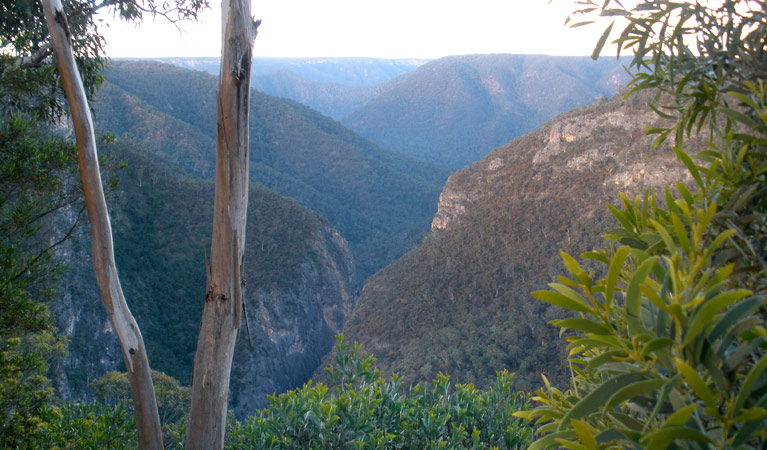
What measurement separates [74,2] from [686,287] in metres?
4.53

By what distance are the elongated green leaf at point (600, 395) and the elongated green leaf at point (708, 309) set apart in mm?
79

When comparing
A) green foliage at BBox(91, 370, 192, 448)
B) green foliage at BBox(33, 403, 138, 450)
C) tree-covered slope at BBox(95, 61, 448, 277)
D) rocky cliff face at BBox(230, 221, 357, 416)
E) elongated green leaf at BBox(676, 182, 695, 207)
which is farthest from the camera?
tree-covered slope at BBox(95, 61, 448, 277)

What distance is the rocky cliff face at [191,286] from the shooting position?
20047mm

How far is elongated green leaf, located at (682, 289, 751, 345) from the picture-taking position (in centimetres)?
47


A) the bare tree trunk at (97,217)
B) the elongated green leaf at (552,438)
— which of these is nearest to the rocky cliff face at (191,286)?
the bare tree trunk at (97,217)

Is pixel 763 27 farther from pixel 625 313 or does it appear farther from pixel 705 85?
pixel 625 313

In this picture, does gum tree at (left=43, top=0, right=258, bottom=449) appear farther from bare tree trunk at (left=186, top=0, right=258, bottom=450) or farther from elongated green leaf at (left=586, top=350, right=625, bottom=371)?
elongated green leaf at (left=586, top=350, right=625, bottom=371)

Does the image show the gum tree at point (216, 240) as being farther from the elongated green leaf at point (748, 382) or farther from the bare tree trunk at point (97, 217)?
the elongated green leaf at point (748, 382)

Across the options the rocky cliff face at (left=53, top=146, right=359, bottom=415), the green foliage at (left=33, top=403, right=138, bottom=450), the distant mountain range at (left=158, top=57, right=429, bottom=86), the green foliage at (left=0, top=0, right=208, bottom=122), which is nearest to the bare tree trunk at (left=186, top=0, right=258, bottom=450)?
the green foliage at (left=33, top=403, right=138, bottom=450)

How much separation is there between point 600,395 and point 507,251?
2055 cm

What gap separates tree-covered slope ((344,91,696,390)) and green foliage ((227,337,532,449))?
1256cm

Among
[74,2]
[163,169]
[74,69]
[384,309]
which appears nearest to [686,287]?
[74,69]

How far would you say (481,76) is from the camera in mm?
97625

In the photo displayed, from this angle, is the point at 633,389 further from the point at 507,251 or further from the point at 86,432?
the point at 507,251
